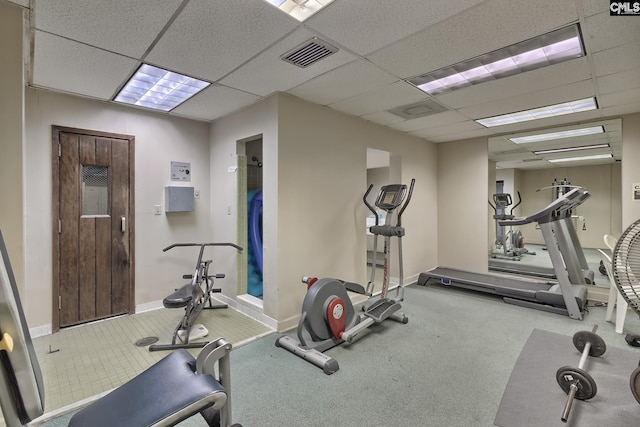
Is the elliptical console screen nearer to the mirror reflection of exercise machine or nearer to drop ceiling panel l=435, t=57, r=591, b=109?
drop ceiling panel l=435, t=57, r=591, b=109

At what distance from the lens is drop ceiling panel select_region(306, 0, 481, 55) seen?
176cm

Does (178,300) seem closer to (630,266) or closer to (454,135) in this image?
(630,266)

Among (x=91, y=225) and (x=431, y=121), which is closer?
(x=91, y=225)

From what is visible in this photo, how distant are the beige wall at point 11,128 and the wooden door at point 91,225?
1.58m

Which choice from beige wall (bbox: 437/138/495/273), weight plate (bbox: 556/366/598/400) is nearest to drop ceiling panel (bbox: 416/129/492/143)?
beige wall (bbox: 437/138/495/273)

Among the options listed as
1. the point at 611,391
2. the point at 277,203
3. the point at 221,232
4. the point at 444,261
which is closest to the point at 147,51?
the point at 277,203

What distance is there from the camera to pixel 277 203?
10.2ft

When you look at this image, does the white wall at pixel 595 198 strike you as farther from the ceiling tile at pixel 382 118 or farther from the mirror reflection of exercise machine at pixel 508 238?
the ceiling tile at pixel 382 118

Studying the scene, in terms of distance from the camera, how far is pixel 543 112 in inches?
149

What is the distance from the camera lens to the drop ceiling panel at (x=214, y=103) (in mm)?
3098

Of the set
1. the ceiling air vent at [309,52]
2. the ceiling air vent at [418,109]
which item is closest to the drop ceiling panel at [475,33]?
the ceiling air vent at [309,52]

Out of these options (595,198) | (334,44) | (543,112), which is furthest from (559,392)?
(595,198)

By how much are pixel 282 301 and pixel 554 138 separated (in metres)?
5.27

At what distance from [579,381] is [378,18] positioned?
2698 mm
